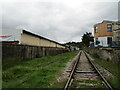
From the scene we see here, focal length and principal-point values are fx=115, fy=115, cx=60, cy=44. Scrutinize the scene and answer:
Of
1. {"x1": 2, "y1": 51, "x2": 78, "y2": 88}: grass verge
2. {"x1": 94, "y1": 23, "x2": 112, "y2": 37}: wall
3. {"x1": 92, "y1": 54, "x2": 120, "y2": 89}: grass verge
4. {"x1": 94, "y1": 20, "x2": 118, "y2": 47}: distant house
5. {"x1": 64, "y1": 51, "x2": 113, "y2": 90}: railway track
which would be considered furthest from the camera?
{"x1": 94, "y1": 23, "x2": 112, "y2": 37}: wall

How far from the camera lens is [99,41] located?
29.0 m

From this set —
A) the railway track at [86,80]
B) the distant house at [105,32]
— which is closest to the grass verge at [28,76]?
the railway track at [86,80]

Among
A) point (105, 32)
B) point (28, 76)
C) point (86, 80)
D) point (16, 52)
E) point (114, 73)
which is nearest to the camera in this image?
point (86, 80)

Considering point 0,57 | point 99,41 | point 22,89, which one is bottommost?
point 22,89

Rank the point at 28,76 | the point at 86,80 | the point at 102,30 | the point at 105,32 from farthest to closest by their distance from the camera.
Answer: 1. the point at 102,30
2. the point at 105,32
3. the point at 28,76
4. the point at 86,80

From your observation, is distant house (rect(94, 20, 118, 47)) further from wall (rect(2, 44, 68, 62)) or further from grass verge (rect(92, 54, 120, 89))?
wall (rect(2, 44, 68, 62))

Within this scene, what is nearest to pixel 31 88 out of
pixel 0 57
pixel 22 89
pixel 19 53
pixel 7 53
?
pixel 22 89

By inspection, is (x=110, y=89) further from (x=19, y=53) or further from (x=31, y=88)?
(x=19, y=53)

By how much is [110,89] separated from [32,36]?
52.0 ft

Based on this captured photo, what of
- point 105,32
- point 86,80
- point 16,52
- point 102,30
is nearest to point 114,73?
point 86,80

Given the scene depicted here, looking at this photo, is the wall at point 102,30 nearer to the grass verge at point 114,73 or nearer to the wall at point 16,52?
the grass verge at point 114,73

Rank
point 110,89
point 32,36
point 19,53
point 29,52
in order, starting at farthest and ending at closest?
1. point 32,36
2. point 29,52
3. point 19,53
4. point 110,89

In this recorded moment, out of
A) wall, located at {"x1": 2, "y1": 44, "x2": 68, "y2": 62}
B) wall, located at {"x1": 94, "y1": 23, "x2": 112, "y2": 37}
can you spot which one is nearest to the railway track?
wall, located at {"x1": 2, "y1": 44, "x2": 68, "y2": 62}

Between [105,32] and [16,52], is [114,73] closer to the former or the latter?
[16,52]
